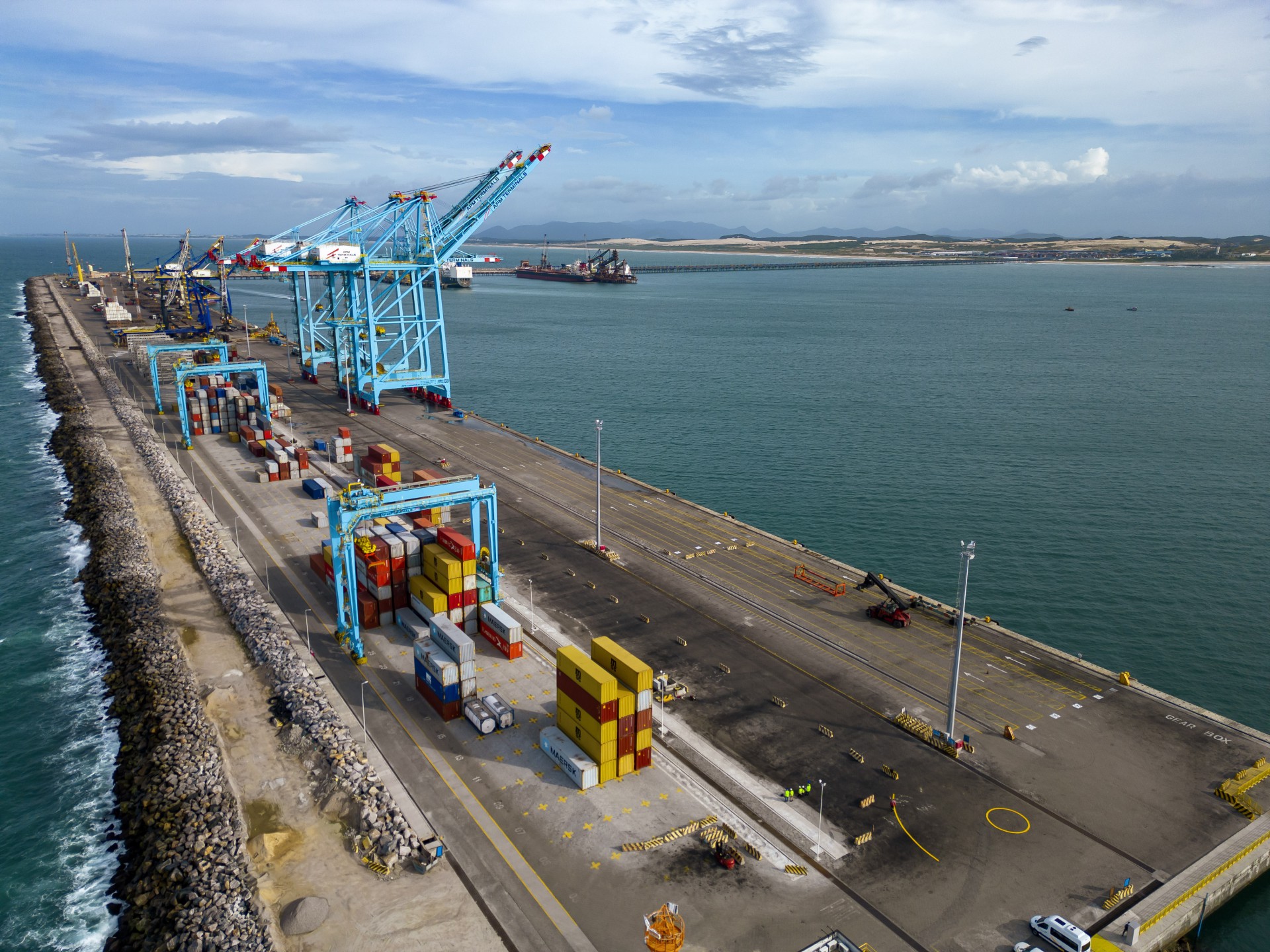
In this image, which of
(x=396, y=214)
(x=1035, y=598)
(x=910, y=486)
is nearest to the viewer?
(x=1035, y=598)

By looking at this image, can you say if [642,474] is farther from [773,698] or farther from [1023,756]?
[1023,756]

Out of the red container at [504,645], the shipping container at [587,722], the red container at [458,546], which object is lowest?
the red container at [504,645]

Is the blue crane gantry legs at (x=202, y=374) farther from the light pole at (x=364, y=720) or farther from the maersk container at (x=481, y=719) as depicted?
the maersk container at (x=481, y=719)

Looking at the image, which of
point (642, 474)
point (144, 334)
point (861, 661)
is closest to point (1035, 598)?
point (861, 661)

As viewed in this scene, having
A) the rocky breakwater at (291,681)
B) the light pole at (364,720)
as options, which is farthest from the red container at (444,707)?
the rocky breakwater at (291,681)


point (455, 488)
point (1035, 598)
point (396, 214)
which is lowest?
point (1035, 598)

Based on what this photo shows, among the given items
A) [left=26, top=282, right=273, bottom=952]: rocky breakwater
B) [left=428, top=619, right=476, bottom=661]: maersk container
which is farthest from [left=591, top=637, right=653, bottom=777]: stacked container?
[left=26, top=282, right=273, bottom=952]: rocky breakwater
